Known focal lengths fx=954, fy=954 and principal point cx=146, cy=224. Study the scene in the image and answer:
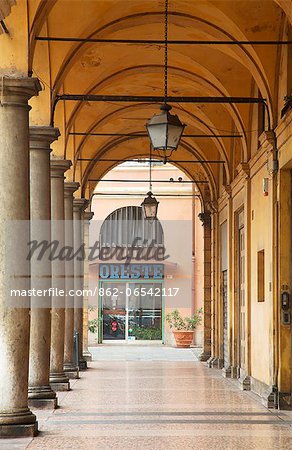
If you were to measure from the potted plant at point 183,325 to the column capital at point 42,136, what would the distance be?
21.1m

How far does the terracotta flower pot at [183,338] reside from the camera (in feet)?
111

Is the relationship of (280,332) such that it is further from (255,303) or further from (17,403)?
(17,403)

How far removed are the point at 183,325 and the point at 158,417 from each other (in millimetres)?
22580

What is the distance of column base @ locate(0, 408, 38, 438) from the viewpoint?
32.4 feet

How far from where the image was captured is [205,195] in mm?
26531

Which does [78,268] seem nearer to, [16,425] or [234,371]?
[234,371]

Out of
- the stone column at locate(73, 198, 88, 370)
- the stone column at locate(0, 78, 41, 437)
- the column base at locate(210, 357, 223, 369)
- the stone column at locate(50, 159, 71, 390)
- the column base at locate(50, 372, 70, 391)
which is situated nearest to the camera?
the stone column at locate(0, 78, 41, 437)

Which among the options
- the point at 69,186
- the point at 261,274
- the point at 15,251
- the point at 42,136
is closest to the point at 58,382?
the point at 261,274

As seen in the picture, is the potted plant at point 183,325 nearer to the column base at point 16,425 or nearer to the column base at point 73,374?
the column base at point 73,374

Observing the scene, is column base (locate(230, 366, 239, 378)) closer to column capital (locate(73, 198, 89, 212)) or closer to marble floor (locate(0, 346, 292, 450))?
marble floor (locate(0, 346, 292, 450))

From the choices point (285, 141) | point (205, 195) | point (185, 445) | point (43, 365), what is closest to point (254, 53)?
point (285, 141)

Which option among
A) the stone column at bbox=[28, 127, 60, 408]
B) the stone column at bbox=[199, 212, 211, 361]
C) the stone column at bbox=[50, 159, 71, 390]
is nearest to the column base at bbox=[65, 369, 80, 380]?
the stone column at bbox=[50, 159, 71, 390]

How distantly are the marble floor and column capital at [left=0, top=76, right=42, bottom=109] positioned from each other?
3.58m

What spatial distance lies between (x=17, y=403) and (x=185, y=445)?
184 centimetres
